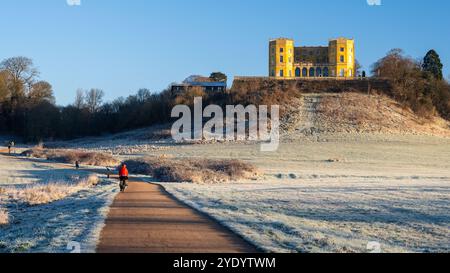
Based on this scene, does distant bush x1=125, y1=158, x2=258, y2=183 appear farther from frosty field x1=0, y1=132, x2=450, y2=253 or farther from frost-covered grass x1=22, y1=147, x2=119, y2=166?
frost-covered grass x1=22, y1=147, x2=119, y2=166

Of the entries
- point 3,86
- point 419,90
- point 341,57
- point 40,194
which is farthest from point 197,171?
point 341,57

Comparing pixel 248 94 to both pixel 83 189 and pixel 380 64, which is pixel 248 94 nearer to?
pixel 380 64

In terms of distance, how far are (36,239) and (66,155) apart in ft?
147

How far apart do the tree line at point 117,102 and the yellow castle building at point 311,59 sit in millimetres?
5886

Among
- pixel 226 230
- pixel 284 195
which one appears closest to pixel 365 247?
pixel 226 230

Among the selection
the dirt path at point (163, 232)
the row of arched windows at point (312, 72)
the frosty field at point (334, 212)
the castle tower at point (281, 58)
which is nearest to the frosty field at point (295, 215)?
the frosty field at point (334, 212)

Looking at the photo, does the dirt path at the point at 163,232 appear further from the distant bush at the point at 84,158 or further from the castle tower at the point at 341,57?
the castle tower at the point at 341,57

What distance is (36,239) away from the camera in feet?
46.7

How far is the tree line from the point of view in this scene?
9956cm

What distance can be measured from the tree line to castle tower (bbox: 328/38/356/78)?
4931mm

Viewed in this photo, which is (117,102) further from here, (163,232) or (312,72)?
(163,232)

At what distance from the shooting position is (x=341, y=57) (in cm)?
11650

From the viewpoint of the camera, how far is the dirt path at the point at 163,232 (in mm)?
12016

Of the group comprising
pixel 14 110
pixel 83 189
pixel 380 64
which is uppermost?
pixel 380 64
